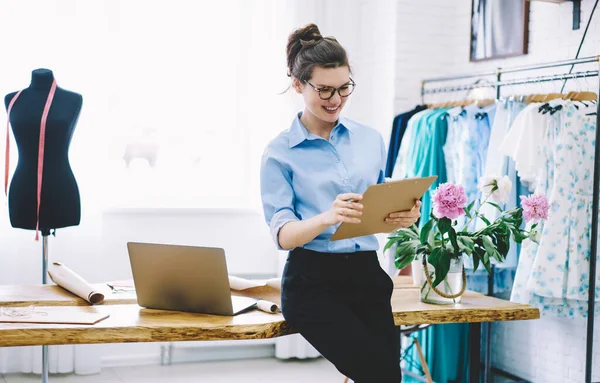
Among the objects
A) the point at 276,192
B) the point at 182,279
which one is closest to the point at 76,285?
the point at 182,279

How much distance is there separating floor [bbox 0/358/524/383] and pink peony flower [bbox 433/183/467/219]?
Result: 190 cm

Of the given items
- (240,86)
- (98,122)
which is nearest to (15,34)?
(98,122)

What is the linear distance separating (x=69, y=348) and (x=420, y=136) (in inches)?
87.8

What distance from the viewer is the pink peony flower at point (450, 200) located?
2.41 m

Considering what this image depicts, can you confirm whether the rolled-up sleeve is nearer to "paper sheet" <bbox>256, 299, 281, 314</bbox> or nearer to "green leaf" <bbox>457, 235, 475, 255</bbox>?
"paper sheet" <bbox>256, 299, 281, 314</bbox>

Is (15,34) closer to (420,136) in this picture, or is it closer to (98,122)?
(98,122)

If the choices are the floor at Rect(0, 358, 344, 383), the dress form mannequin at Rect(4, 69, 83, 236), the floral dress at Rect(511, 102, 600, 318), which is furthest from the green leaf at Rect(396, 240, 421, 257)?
the floor at Rect(0, 358, 344, 383)

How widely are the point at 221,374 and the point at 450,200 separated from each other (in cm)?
219

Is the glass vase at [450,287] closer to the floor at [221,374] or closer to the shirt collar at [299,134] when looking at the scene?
the shirt collar at [299,134]

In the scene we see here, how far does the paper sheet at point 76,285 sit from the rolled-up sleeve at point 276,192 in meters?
0.70

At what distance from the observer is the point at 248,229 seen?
4.52 meters

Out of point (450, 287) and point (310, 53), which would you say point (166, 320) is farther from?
point (450, 287)

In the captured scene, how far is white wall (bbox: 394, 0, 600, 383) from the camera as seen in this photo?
362cm

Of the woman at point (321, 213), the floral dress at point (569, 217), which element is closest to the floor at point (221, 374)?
the floral dress at point (569, 217)
